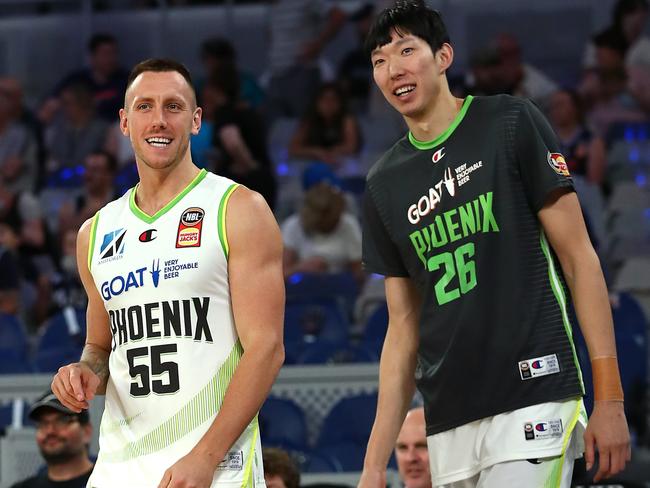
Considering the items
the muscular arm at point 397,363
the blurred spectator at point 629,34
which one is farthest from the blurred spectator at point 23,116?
the muscular arm at point 397,363

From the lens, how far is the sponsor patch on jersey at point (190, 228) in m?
3.04

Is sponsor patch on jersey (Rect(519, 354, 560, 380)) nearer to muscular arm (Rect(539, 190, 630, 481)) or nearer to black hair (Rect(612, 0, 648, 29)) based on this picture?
muscular arm (Rect(539, 190, 630, 481))

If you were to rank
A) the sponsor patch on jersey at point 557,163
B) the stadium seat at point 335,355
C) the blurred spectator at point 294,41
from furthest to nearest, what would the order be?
the blurred spectator at point 294,41 < the stadium seat at point 335,355 < the sponsor patch on jersey at point 557,163

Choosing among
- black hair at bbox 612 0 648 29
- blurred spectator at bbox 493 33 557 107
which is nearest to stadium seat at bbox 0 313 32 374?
blurred spectator at bbox 493 33 557 107

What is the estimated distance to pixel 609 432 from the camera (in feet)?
9.05

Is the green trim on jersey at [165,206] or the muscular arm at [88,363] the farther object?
the green trim on jersey at [165,206]

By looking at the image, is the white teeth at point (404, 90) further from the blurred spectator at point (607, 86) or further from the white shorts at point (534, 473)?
the blurred spectator at point (607, 86)

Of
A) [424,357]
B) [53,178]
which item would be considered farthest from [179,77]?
[53,178]

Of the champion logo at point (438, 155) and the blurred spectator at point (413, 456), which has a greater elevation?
the champion logo at point (438, 155)

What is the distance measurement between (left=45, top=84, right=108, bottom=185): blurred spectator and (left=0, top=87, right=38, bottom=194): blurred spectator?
19 cm

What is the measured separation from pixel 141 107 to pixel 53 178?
7937mm

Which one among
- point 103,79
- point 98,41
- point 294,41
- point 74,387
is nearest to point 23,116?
point 103,79

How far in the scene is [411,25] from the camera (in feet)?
10.4

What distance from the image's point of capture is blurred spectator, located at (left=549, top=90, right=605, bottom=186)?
902cm
